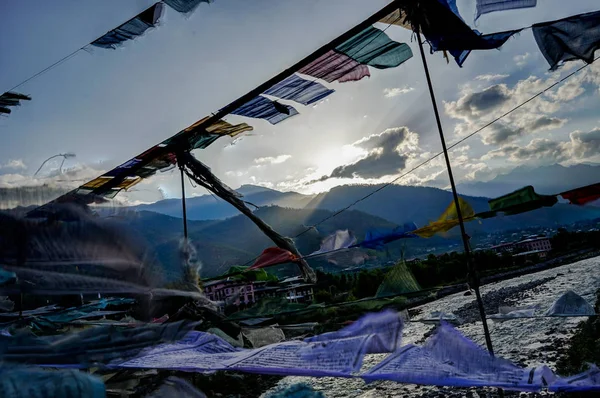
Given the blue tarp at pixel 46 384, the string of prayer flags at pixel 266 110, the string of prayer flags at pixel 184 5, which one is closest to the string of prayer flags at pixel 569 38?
the string of prayer flags at pixel 266 110

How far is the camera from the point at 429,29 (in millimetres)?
4648

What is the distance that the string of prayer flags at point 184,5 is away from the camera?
564 cm

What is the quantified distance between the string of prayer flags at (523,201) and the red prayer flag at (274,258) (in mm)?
3446

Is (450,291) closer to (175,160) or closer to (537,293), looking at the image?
(537,293)

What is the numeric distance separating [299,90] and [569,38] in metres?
3.38

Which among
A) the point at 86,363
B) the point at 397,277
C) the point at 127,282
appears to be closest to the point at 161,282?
the point at 127,282

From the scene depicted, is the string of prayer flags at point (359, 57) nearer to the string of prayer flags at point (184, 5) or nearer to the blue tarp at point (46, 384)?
the string of prayer flags at point (184, 5)

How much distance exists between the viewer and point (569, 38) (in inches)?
171

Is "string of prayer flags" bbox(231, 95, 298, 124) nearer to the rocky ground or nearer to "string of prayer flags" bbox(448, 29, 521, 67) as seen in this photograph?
"string of prayer flags" bbox(448, 29, 521, 67)

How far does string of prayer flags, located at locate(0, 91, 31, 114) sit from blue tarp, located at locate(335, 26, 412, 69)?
19.2 ft

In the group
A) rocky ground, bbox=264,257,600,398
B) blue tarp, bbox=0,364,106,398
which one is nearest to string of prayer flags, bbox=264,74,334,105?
blue tarp, bbox=0,364,106,398

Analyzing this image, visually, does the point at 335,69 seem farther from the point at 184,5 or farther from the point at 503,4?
the point at 184,5

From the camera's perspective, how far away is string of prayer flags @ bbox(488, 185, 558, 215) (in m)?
4.90

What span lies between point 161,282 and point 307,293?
21008 millimetres
